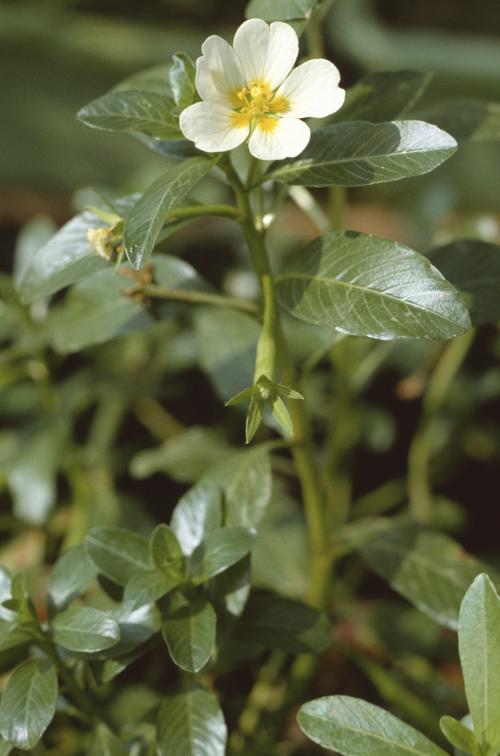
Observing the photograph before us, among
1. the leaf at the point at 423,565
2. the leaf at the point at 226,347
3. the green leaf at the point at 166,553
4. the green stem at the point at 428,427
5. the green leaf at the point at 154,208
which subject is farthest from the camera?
the green stem at the point at 428,427

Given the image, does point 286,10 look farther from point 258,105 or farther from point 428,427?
point 428,427

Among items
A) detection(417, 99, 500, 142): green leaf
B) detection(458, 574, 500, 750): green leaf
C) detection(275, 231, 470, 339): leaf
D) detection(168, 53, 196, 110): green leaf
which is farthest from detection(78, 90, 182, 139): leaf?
detection(458, 574, 500, 750): green leaf

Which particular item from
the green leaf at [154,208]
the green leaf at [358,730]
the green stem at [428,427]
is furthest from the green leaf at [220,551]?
the green stem at [428,427]

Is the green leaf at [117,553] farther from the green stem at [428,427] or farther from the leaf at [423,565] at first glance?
the green stem at [428,427]

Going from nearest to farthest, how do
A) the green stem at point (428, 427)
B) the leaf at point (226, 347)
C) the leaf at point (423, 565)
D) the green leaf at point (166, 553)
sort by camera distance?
the green leaf at point (166, 553), the leaf at point (423, 565), the leaf at point (226, 347), the green stem at point (428, 427)

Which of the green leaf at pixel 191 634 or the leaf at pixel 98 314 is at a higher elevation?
the leaf at pixel 98 314

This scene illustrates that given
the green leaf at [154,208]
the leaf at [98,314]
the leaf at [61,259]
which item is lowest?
the leaf at [98,314]

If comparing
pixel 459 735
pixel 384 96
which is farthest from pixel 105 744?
pixel 384 96
